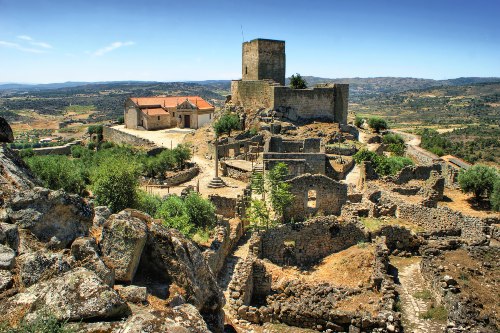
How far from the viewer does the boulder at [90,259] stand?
5.57 meters

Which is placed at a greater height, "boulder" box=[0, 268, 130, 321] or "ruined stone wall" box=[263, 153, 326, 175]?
"boulder" box=[0, 268, 130, 321]

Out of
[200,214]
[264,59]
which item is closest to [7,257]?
[200,214]

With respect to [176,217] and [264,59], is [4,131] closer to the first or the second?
[176,217]

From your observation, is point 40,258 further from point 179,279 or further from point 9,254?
point 179,279

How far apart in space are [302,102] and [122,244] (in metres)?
37.2

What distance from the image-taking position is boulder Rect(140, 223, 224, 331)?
658 cm

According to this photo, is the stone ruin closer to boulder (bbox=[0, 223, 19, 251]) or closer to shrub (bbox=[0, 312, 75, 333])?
boulder (bbox=[0, 223, 19, 251])

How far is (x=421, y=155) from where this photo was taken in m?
50.8

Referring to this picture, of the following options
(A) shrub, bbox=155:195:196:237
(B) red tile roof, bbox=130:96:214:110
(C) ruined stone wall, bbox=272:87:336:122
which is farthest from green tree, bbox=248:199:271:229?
(B) red tile roof, bbox=130:96:214:110

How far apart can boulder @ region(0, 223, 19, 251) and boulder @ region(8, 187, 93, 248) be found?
26cm

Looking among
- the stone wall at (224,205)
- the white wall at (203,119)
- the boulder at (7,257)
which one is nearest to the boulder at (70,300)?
the boulder at (7,257)

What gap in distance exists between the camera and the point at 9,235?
5.65 m

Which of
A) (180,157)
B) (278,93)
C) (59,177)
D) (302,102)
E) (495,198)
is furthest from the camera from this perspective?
(302,102)

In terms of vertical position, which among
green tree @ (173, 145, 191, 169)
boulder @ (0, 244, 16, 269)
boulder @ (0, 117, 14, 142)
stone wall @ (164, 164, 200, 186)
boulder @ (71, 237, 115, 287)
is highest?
boulder @ (0, 117, 14, 142)
